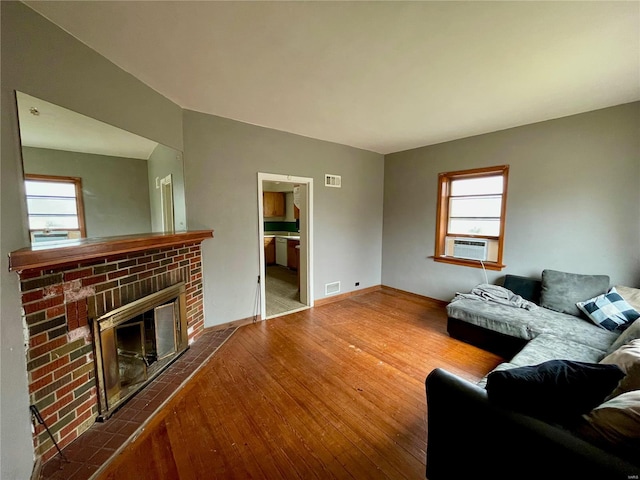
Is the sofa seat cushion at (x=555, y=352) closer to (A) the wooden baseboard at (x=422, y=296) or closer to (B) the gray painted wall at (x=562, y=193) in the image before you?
(B) the gray painted wall at (x=562, y=193)

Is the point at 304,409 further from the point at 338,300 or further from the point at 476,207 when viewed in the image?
the point at 476,207

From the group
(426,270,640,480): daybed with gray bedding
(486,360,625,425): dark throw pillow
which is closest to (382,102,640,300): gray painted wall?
(426,270,640,480): daybed with gray bedding

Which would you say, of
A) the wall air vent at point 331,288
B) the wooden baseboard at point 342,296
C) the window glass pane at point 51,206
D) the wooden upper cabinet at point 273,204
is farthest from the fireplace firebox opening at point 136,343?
the wooden upper cabinet at point 273,204

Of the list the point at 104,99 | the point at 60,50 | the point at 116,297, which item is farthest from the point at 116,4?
the point at 116,297

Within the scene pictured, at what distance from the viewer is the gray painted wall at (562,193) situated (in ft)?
8.34

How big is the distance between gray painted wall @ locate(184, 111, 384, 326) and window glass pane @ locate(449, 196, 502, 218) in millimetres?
1504

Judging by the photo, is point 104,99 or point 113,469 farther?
point 104,99

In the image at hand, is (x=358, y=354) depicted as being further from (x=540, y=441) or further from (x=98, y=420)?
(x=98, y=420)

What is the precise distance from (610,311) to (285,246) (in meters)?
5.74

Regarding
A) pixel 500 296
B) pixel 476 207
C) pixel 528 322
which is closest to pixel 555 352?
pixel 528 322

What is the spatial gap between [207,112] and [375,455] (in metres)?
3.39

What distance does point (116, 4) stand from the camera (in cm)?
132

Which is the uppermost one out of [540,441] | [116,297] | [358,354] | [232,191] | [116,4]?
[116,4]

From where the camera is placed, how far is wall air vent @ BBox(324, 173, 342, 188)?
154 inches
